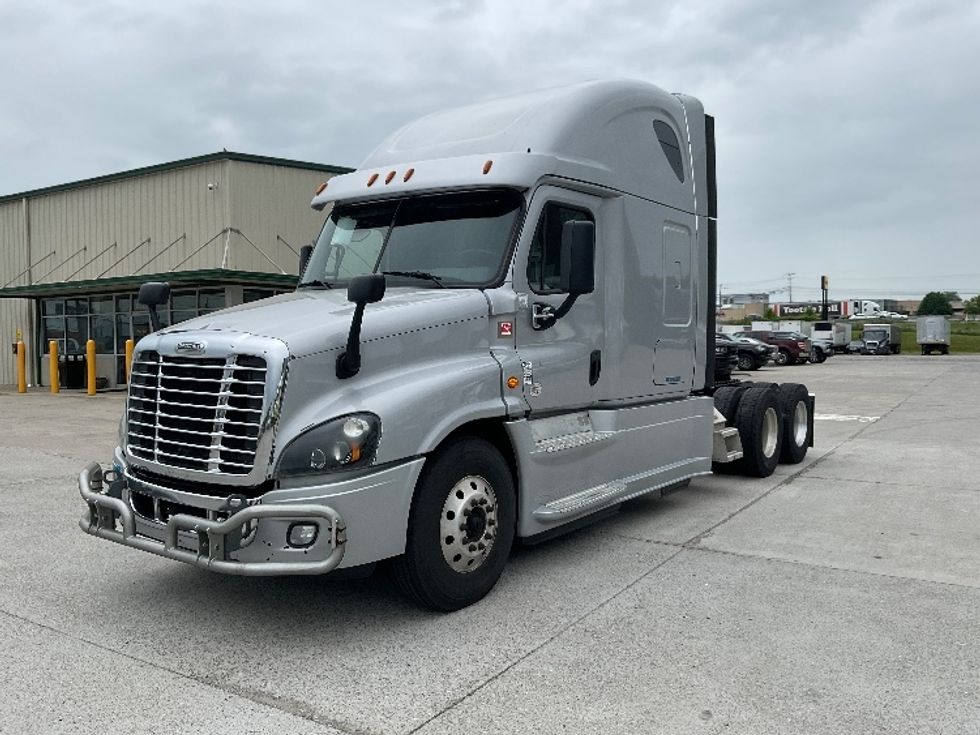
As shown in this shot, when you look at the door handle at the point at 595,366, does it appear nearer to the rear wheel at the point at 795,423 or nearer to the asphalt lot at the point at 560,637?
the asphalt lot at the point at 560,637

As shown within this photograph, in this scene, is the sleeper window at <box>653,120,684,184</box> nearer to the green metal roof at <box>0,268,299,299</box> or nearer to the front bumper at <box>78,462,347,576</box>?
the front bumper at <box>78,462,347,576</box>

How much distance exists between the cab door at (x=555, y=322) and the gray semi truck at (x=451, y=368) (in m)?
0.02

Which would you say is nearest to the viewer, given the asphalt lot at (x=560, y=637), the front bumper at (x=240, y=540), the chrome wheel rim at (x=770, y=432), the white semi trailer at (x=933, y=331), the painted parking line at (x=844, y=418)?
the asphalt lot at (x=560, y=637)

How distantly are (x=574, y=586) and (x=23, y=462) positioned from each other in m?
8.15

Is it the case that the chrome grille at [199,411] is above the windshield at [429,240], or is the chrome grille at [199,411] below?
below

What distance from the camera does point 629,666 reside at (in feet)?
13.7

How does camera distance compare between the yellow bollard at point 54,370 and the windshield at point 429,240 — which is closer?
the windshield at point 429,240

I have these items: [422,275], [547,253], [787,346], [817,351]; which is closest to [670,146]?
[547,253]

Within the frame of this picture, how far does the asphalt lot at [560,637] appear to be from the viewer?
371 cm

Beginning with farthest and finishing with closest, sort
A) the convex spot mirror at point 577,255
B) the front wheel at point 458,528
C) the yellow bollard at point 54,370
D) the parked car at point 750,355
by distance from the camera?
the parked car at point 750,355, the yellow bollard at point 54,370, the convex spot mirror at point 577,255, the front wheel at point 458,528

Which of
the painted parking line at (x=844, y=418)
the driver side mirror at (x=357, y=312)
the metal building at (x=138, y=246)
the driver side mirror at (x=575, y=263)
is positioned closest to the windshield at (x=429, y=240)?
the driver side mirror at (x=575, y=263)

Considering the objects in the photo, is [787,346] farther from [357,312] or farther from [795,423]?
[357,312]

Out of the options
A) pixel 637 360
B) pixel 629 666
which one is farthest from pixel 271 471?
pixel 637 360

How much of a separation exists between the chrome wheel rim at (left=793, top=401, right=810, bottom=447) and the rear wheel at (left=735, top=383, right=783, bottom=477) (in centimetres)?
45
